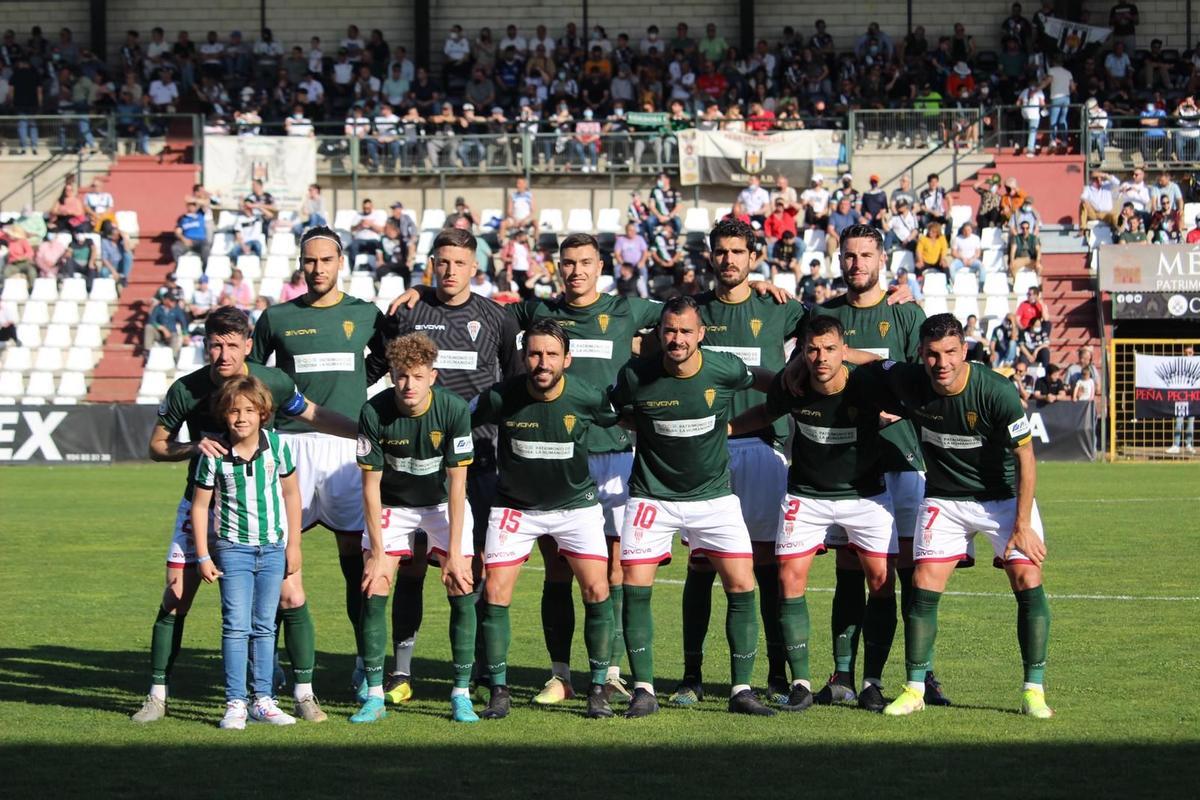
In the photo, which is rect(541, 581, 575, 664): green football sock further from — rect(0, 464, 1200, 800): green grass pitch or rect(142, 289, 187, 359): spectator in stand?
rect(142, 289, 187, 359): spectator in stand

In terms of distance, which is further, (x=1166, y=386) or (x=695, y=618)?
(x=1166, y=386)

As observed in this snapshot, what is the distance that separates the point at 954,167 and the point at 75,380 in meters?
16.3

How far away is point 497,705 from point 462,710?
0.60 feet

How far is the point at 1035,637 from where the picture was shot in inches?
328

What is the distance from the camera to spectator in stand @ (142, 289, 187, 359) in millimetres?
27859

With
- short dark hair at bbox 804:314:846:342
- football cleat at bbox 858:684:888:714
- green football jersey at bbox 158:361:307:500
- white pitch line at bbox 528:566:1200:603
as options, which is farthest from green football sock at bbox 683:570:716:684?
white pitch line at bbox 528:566:1200:603

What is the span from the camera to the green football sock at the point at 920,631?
27.5 ft

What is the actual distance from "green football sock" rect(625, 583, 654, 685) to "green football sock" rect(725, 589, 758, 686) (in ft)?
→ 1.40

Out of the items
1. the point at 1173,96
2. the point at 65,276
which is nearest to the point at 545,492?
the point at 65,276

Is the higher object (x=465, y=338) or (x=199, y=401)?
(x=465, y=338)

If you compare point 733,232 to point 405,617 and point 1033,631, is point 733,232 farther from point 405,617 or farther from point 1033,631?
point 405,617

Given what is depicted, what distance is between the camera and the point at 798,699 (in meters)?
8.52

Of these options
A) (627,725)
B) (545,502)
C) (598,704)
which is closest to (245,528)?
(545,502)

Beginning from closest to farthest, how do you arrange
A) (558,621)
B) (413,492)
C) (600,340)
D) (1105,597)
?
(413,492), (558,621), (600,340), (1105,597)
